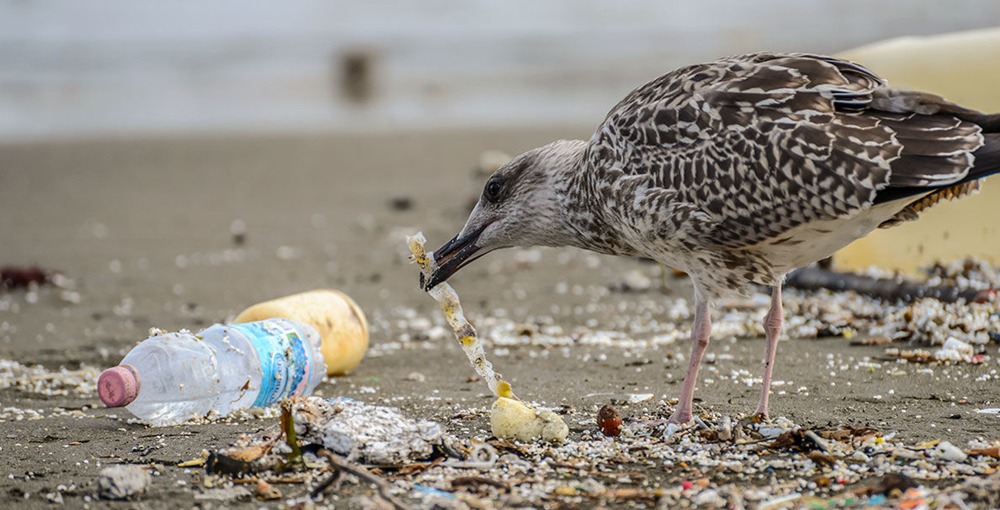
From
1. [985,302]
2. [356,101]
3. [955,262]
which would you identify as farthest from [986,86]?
[356,101]

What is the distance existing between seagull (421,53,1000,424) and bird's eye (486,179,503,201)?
41cm

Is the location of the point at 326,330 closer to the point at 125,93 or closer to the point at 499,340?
the point at 499,340

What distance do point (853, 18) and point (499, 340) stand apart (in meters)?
16.6

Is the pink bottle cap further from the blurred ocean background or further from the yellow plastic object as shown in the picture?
the blurred ocean background

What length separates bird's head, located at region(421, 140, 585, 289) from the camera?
5.07m

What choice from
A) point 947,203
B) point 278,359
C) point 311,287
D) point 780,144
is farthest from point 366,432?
point 947,203

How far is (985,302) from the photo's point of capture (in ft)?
19.5

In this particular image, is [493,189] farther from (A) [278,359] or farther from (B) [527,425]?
(B) [527,425]

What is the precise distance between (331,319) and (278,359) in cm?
69

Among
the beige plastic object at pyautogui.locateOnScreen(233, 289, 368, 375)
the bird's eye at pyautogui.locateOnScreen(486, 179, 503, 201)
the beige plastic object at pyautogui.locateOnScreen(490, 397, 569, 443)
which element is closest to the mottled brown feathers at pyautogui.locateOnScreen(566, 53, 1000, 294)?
the bird's eye at pyautogui.locateOnScreen(486, 179, 503, 201)

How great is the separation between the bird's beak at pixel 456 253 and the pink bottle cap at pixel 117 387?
1.32 meters

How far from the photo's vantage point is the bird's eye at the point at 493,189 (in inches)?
205

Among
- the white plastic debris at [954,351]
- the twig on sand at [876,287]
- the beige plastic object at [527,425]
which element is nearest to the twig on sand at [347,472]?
the beige plastic object at [527,425]

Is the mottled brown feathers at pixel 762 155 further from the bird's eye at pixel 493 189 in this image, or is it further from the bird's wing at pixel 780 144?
the bird's eye at pixel 493 189
